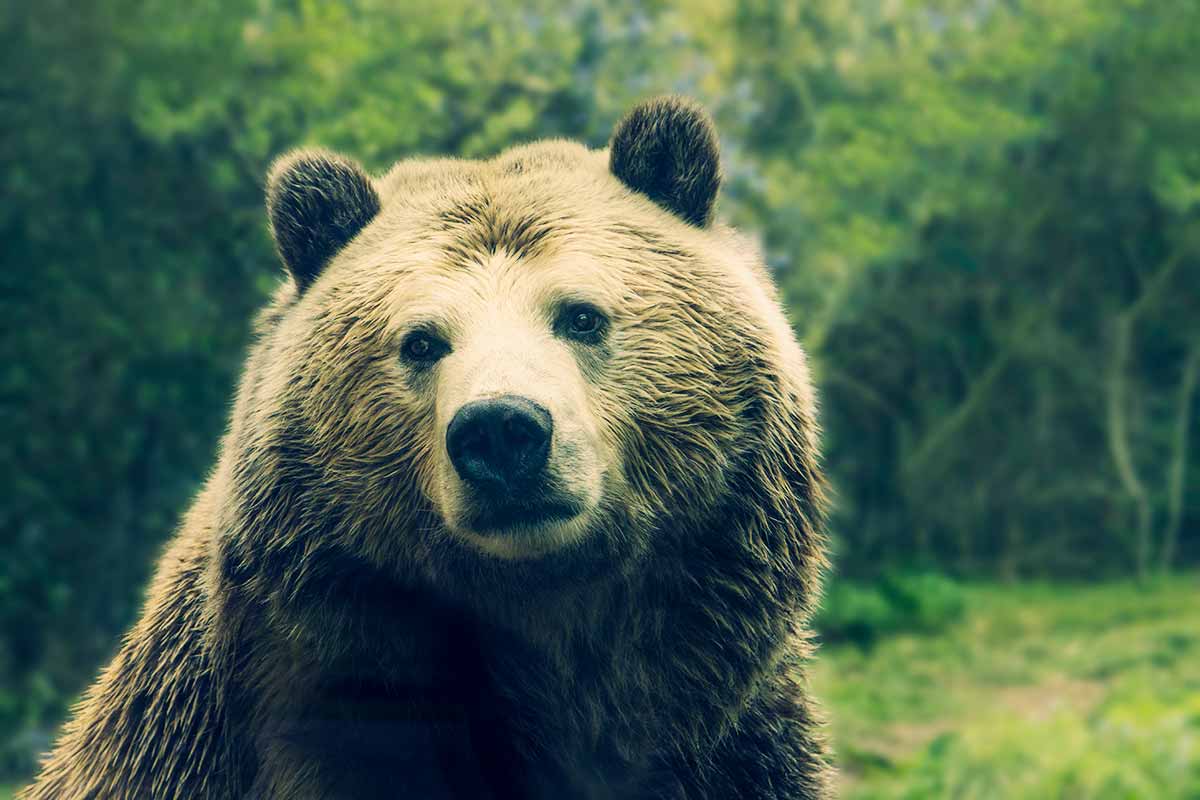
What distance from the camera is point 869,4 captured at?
10.5 meters

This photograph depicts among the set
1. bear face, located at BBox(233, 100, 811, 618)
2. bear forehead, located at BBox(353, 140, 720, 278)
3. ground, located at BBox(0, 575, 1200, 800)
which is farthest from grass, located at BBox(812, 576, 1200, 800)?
bear forehead, located at BBox(353, 140, 720, 278)

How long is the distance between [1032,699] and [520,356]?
8.70m

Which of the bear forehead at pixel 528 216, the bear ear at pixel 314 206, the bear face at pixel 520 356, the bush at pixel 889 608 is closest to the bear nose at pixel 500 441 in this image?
the bear face at pixel 520 356

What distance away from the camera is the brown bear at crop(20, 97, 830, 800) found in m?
2.24

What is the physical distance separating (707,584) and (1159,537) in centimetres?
1198

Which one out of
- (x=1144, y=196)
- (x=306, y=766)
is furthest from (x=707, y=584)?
(x=1144, y=196)

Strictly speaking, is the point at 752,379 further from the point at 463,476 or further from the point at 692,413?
the point at 463,476

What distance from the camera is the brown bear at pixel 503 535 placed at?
7.36 ft

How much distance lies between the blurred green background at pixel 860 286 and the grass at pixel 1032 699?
4 centimetres

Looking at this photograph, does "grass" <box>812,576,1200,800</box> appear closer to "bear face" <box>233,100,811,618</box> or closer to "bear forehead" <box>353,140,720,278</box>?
"bear face" <box>233,100,811,618</box>

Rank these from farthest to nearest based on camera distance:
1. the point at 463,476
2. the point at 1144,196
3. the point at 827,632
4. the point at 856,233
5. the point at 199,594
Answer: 1. the point at 1144,196
2. the point at 827,632
3. the point at 856,233
4. the point at 199,594
5. the point at 463,476

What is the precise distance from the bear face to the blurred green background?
4.55 ft

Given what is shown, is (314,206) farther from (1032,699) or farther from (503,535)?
(1032,699)

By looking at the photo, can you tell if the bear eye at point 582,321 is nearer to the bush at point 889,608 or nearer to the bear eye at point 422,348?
the bear eye at point 422,348
